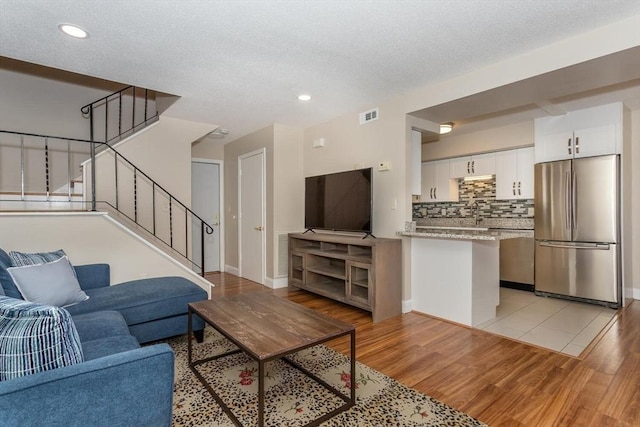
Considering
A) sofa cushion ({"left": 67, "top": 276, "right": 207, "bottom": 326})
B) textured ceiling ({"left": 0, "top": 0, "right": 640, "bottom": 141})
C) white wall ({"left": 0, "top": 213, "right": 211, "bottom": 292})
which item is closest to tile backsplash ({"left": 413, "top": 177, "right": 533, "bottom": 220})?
textured ceiling ({"left": 0, "top": 0, "right": 640, "bottom": 141})

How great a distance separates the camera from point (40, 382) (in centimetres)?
109

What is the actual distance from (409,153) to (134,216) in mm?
3805

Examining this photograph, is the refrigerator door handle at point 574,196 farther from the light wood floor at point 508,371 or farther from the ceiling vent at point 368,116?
the ceiling vent at point 368,116

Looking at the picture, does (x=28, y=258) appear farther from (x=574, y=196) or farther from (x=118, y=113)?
(x=574, y=196)

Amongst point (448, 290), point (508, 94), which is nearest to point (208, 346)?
point (448, 290)

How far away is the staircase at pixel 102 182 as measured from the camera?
416cm

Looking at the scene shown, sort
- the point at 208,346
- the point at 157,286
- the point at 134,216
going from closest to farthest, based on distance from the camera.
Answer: the point at 208,346
the point at 157,286
the point at 134,216

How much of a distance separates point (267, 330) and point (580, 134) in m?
4.74

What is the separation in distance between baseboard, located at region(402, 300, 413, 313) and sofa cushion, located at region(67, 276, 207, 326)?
2189 mm

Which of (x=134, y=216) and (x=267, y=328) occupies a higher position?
(x=134, y=216)

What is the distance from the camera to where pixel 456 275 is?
3391 millimetres

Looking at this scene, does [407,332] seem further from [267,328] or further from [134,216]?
[134,216]

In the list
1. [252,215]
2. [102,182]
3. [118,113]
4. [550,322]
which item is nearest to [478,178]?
[550,322]

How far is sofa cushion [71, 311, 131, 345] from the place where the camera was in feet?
6.42
